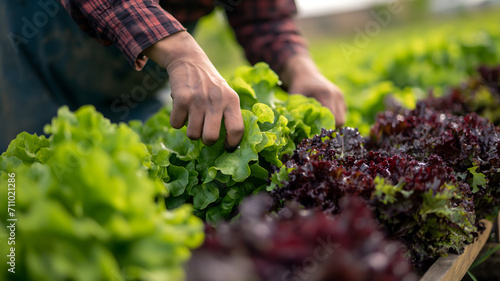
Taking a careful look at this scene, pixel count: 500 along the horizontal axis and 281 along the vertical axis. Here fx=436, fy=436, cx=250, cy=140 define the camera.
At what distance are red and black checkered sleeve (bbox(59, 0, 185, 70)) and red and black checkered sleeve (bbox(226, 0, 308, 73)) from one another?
4.02 ft

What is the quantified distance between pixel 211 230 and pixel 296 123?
0.82m

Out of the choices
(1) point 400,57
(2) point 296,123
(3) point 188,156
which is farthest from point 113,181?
(1) point 400,57

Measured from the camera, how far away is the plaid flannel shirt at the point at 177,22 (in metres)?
1.59

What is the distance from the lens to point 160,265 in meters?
A: 0.97

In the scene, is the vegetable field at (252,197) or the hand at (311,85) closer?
the vegetable field at (252,197)

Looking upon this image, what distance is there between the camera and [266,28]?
2883 mm

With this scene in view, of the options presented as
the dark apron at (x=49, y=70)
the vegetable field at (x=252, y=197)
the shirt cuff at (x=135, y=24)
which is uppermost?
the shirt cuff at (x=135, y=24)

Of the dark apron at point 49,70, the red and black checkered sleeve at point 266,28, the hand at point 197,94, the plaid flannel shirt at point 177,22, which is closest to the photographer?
the hand at point 197,94

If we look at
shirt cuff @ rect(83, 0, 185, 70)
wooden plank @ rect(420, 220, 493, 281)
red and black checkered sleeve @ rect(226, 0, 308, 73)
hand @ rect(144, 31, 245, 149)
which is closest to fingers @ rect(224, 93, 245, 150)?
hand @ rect(144, 31, 245, 149)

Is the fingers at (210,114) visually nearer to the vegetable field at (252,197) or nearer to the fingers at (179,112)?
the fingers at (179,112)

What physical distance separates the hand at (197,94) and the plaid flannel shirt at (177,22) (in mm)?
72

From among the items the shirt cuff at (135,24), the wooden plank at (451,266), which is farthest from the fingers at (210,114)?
the wooden plank at (451,266)

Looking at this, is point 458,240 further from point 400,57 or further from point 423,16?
point 423,16

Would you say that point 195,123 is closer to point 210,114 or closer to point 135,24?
point 210,114
